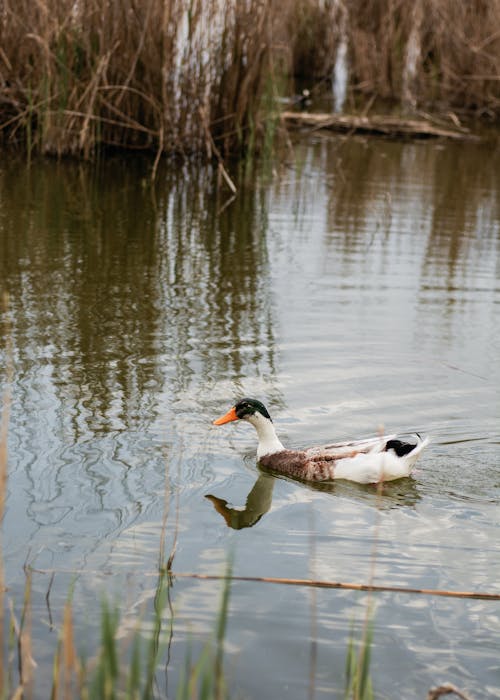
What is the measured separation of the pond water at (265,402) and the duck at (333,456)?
0.09 metres

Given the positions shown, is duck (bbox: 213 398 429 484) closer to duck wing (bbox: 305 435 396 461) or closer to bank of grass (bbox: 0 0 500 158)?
duck wing (bbox: 305 435 396 461)

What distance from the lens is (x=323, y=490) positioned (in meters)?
5.97

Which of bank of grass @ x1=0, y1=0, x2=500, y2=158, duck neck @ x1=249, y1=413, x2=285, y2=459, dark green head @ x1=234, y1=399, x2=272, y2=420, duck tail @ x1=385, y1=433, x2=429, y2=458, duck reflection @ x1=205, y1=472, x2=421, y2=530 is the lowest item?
duck reflection @ x1=205, y1=472, x2=421, y2=530

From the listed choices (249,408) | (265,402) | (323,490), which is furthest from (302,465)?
(265,402)

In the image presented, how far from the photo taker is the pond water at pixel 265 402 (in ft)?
14.1

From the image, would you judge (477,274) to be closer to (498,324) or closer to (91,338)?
(498,324)

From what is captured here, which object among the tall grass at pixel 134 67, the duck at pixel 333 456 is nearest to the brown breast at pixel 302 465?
the duck at pixel 333 456

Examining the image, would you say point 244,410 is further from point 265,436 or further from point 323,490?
point 323,490

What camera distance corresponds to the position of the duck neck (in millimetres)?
6179

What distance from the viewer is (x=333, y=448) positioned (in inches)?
235

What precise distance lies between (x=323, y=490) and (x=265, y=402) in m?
1.07

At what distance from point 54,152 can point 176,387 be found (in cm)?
793

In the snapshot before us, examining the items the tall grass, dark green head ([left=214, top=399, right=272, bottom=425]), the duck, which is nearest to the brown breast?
the duck

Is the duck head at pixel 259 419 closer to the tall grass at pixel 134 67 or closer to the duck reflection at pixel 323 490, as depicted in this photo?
the duck reflection at pixel 323 490
